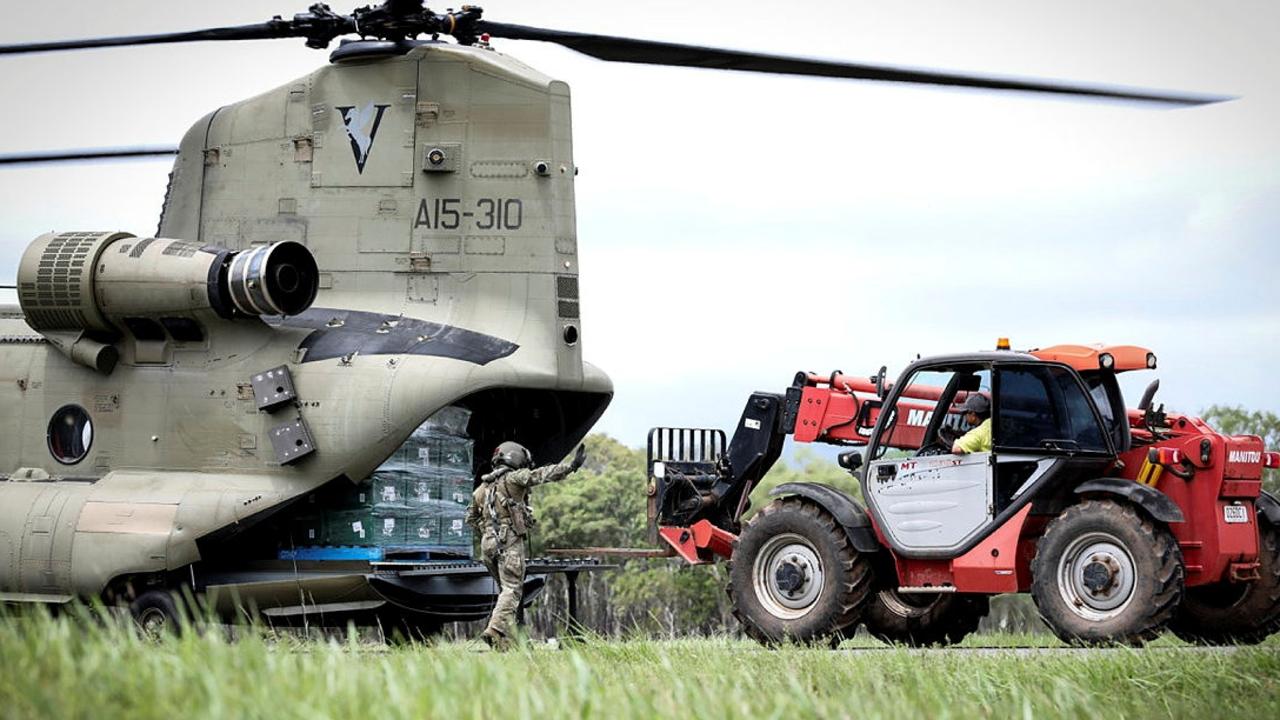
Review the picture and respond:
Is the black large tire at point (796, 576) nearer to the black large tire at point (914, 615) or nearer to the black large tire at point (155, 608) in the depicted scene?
the black large tire at point (914, 615)

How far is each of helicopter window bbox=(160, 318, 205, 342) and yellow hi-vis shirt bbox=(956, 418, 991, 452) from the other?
7.15 metres

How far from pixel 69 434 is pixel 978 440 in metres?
8.68

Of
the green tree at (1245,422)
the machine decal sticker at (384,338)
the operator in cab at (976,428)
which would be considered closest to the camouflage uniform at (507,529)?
the machine decal sticker at (384,338)

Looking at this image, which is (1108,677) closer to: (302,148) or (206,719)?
(206,719)

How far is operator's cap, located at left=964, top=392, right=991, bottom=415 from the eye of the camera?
1248 centimetres

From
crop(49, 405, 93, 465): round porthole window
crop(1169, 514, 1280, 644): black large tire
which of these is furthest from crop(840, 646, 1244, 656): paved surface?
crop(49, 405, 93, 465): round porthole window

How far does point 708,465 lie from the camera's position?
48.6ft

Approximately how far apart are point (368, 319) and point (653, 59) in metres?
3.77

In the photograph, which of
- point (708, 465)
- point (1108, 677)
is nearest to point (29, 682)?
point (1108, 677)

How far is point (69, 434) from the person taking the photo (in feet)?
48.5

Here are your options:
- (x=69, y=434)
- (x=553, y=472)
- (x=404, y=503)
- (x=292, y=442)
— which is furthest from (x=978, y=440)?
(x=69, y=434)

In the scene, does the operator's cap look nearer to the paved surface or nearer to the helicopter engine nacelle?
the paved surface

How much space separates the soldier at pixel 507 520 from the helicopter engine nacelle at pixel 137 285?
94.7 inches

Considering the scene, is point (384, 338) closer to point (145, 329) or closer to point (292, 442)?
point (292, 442)
